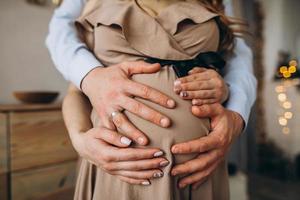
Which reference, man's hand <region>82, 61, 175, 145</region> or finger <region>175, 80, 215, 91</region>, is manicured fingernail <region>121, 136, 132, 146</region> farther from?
finger <region>175, 80, 215, 91</region>

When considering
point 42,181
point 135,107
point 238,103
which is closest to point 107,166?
point 135,107

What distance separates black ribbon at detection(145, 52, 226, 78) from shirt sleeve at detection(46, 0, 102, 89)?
0.15 m

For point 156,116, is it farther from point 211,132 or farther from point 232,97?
point 232,97

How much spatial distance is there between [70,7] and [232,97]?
1.67 ft

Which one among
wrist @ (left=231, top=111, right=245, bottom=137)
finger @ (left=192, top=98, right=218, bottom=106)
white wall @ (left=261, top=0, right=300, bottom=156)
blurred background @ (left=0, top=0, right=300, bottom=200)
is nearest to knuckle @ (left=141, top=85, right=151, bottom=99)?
finger @ (left=192, top=98, right=218, bottom=106)

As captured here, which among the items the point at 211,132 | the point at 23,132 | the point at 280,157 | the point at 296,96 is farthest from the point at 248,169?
the point at 211,132

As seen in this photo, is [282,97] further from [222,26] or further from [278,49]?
[222,26]

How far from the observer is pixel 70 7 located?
0.76 m

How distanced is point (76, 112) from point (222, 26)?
45 cm

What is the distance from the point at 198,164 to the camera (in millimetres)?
589

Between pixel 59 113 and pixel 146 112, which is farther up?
pixel 146 112

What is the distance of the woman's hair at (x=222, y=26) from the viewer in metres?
0.72

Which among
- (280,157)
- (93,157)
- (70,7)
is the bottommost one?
(280,157)

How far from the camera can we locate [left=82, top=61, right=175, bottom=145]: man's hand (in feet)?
1.86
